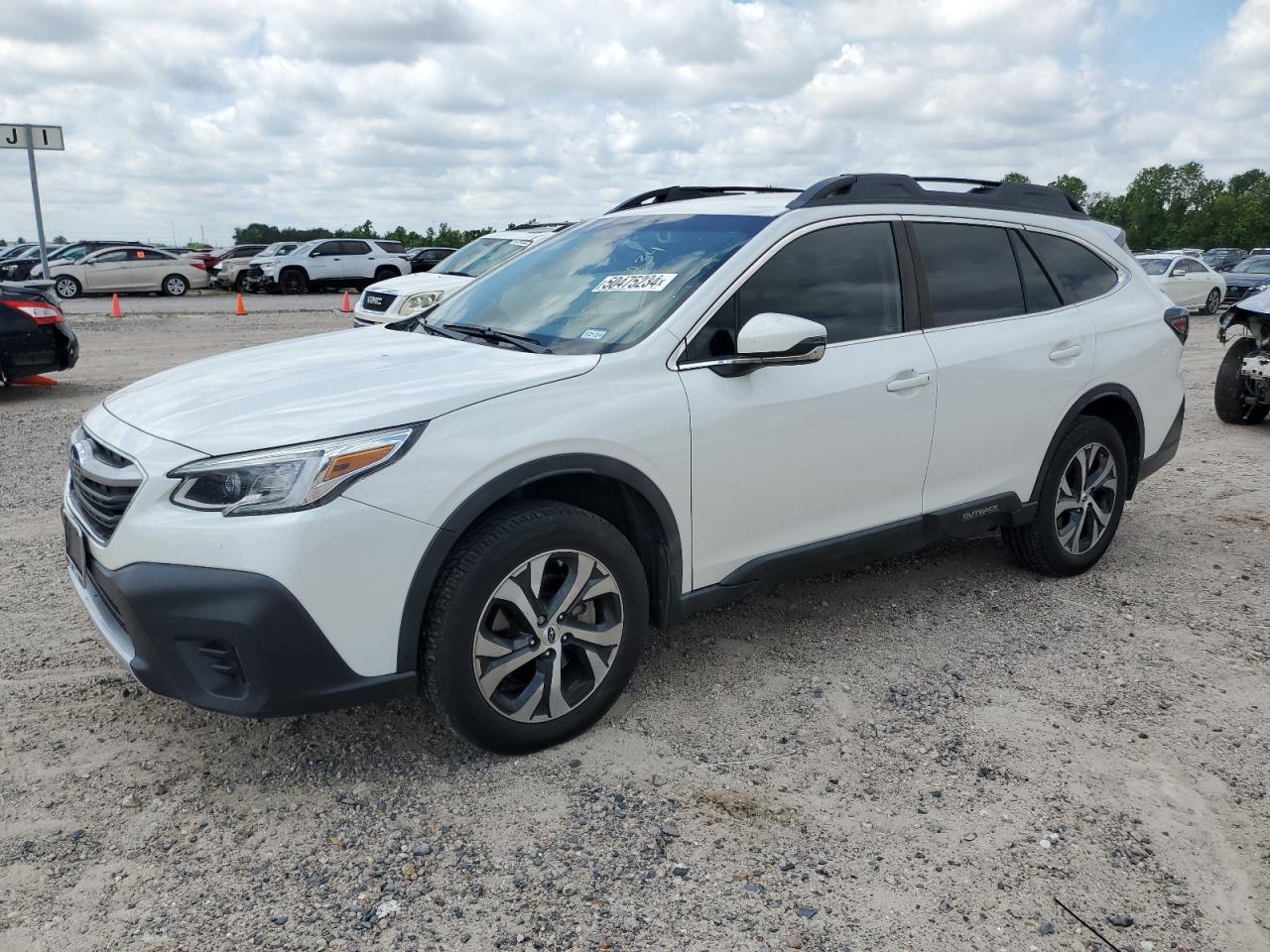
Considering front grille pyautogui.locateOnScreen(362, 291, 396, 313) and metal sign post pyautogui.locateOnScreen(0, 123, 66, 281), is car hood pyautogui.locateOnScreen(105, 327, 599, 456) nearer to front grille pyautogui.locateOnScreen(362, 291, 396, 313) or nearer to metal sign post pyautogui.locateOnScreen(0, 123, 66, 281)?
front grille pyautogui.locateOnScreen(362, 291, 396, 313)

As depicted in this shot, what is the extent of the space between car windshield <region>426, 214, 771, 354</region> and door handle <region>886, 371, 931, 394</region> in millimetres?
785

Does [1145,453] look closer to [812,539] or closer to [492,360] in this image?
[812,539]

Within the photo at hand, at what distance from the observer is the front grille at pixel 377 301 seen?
1170 cm

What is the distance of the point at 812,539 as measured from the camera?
387 centimetres

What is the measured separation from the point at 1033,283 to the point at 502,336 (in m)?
2.51

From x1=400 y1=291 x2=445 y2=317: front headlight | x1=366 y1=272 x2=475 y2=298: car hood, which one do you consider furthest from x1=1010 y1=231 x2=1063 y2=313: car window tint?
x1=400 y1=291 x2=445 y2=317: front headlight

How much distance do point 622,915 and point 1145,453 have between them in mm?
3878

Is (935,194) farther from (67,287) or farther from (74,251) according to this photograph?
(74,251)

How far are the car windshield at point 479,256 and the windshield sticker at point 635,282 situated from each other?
9.21 metres

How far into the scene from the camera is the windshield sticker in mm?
3705

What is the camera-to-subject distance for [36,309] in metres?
9.83

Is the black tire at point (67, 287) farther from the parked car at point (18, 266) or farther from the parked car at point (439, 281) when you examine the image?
the parked car at point (439, 281)

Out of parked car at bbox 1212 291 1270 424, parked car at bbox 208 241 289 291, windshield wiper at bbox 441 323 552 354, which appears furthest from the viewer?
parked car at bbox 208 241 289 291

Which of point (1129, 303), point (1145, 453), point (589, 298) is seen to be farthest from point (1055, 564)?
point (589, 298)
